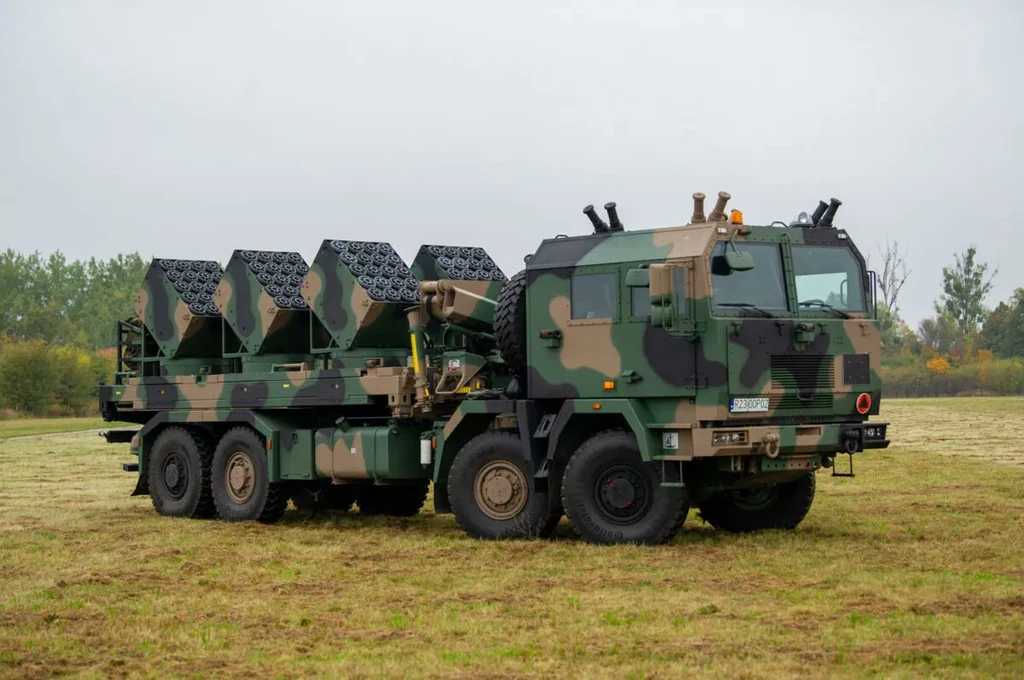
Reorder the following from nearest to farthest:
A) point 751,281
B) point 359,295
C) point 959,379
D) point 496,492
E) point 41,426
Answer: point 751,281 → point 496,492 → point 359,295 → point 41,426 → point 959,379

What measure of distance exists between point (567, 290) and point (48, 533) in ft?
21.1

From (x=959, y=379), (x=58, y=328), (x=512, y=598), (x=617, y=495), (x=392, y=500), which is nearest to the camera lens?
(x=512, y=598)

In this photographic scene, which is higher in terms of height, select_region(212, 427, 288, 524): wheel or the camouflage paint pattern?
the camouflage paint pattern

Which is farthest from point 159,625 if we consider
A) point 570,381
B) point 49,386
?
point 49,386

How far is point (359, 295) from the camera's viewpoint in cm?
1719

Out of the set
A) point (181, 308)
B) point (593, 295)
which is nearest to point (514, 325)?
point (593, 295)

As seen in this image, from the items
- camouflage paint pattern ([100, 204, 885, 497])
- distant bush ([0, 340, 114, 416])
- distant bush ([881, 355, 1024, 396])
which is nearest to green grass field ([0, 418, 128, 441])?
distant bush ([0, 340, 114, 416])

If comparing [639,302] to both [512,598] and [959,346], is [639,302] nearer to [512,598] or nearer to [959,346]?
[512,598]

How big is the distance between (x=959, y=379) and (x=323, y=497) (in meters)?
64.3

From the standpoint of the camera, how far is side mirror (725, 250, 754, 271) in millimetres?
13961

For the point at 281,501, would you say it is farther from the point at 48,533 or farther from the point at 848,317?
the point at 848,317

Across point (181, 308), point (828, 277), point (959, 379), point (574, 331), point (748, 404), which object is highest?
point (181, 308)

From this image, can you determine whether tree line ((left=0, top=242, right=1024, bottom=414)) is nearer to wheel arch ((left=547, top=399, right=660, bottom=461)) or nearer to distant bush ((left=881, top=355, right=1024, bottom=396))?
distant bush ((left=881, top=355, right=1024, bottom=396))

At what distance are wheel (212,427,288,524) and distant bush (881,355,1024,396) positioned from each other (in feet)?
195
